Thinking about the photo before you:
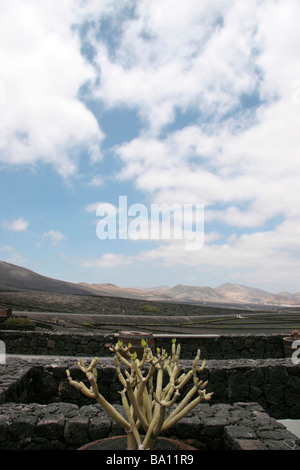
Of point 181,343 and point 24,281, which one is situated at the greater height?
point 24,281

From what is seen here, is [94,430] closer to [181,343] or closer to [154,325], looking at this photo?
[181,343]

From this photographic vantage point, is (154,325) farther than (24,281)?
No

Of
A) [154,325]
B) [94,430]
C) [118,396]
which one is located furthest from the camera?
[154,325]

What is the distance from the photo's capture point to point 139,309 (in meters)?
47.7

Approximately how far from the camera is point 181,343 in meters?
10.4

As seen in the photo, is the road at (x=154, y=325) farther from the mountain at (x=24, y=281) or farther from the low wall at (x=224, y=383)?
the mountain at (x=24, y=281)

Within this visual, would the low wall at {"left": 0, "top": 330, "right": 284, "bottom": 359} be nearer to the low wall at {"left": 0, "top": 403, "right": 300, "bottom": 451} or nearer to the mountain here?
the low wall at {"left": 0, "top": 403, "right": 300, "bottom": 451}

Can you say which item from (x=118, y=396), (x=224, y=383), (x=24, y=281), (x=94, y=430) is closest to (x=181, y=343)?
(x=224, y=383)

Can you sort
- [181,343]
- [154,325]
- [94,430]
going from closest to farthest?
[94,430], [181,343], [154,325]

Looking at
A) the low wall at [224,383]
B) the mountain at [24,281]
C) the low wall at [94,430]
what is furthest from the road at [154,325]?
the mountain at [24,281]
